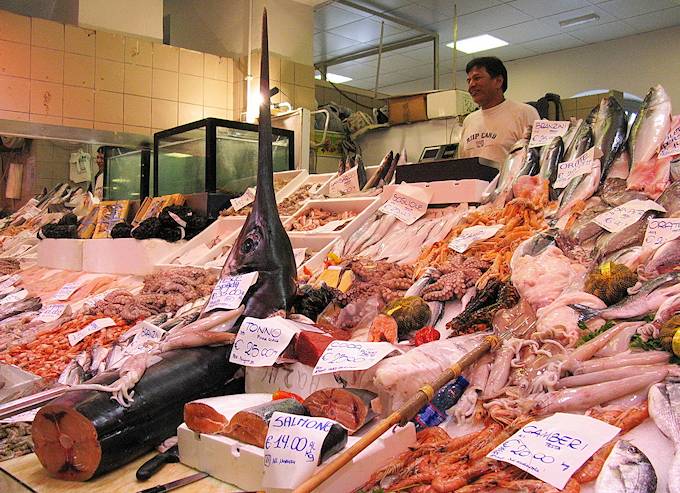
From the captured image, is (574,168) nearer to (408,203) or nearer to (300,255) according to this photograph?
(408,203)

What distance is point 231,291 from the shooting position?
9.21 ft

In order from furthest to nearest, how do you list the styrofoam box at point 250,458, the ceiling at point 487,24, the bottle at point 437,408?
the ceiling at point 487,24 < the bottle at point 437,408 < the styrofoam box at point 250,458

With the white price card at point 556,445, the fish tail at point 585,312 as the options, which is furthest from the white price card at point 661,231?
the white price card at point 556,445

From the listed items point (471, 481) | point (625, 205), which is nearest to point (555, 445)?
point (471, 481)

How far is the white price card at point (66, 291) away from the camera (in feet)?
15.4

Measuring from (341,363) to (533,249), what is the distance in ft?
3.69

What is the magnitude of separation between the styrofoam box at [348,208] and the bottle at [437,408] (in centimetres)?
194

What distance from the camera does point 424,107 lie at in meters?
8.87

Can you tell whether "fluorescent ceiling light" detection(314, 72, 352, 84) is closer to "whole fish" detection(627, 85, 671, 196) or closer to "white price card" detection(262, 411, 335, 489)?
"whole fish" detection(627, 85, 671, 196)

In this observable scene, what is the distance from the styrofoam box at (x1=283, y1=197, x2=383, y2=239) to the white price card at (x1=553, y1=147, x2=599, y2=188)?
1200 millimetres

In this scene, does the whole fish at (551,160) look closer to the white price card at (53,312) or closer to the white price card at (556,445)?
the white price card at (556,445)

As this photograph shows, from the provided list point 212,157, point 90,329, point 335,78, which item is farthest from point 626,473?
point 335,78

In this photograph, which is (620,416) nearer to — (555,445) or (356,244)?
(555,445)

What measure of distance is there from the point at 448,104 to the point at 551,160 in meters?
5.26
